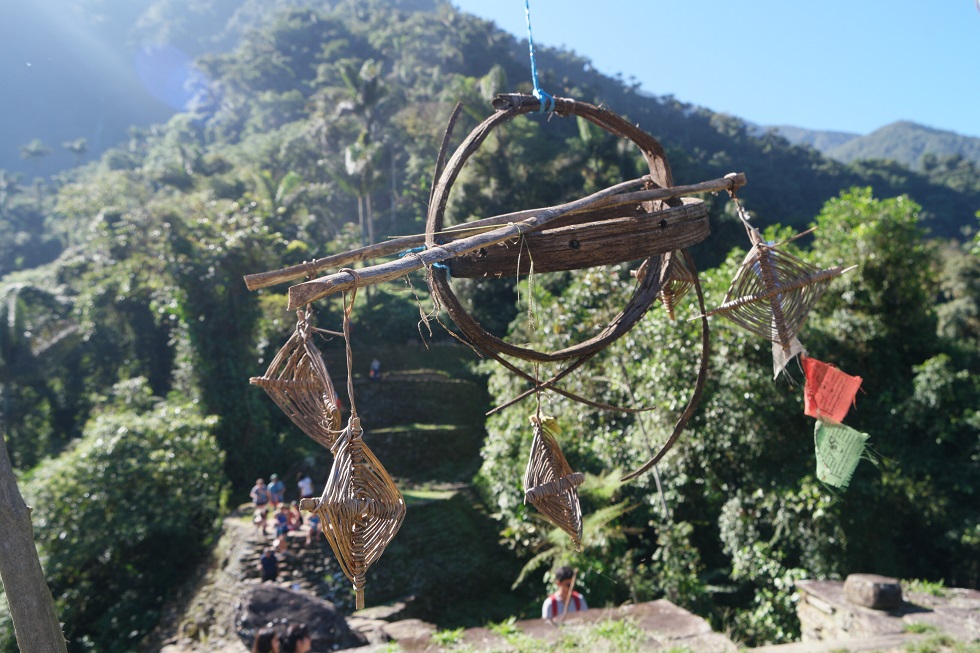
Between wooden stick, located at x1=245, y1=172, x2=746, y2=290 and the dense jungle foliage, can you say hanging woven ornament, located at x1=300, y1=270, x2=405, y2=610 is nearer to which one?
wooden stick, located at x1=245, y1=172, x2=746, y2=290

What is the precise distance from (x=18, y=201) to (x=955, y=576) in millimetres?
52152

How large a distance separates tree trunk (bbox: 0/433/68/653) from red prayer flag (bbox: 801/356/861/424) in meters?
3.03

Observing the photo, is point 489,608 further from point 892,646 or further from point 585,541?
point 892,646

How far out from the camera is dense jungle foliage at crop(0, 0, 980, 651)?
779 centimetres

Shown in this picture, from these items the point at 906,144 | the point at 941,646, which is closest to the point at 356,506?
the point at 941,646

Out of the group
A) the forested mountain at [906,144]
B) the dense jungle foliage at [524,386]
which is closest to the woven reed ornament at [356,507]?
the dense jungle foliage at [524,386]

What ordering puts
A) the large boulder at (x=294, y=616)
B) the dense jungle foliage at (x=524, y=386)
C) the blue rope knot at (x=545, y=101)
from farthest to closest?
the dense jungle foliage at (x=524, y=386) < the large boulder at (x=294, y=616) < the blue rope knot at (x=545, y=101)

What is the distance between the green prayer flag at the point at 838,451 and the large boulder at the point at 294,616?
554 cm

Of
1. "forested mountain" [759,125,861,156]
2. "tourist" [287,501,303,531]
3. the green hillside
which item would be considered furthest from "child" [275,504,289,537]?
"forested mountain" [759,125,861,156]

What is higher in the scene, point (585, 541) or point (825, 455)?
point (825, 455)

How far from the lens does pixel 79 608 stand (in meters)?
10.3

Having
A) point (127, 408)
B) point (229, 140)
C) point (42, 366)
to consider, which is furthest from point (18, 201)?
point (127, 408)

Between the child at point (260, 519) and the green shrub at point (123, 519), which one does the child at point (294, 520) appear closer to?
the child at point (260, 519)

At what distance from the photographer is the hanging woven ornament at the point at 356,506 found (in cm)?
179
